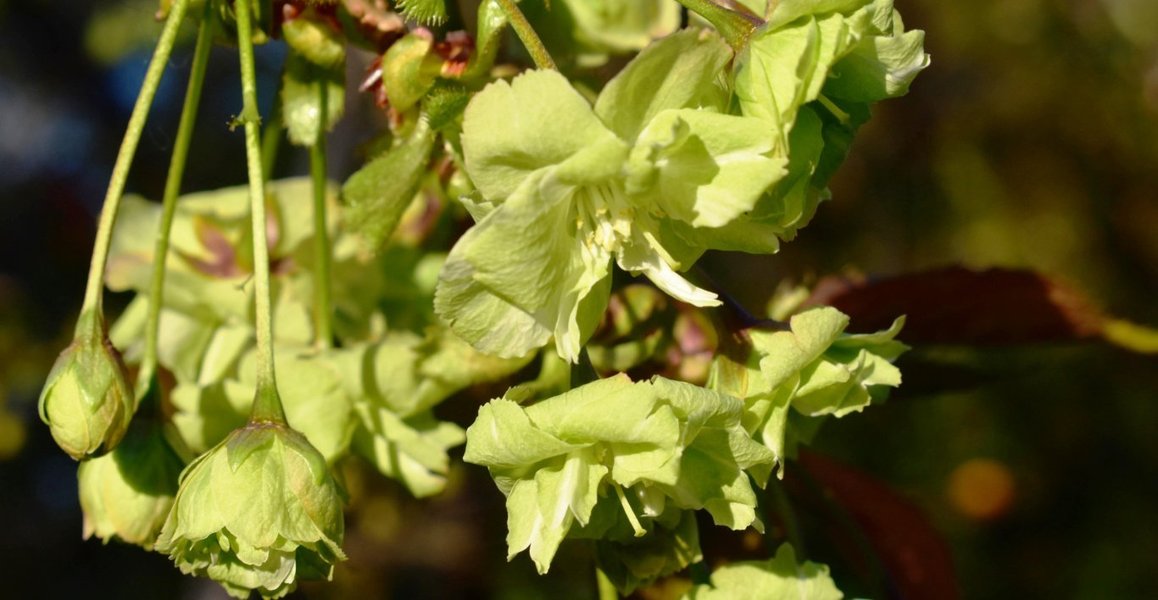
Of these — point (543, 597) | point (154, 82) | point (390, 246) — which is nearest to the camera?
point (154, 82)

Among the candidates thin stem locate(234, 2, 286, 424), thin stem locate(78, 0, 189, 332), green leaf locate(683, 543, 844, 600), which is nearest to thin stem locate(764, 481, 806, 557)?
green leaf locate(683, 543, 844, 600)

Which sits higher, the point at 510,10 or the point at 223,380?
the point at 510,10

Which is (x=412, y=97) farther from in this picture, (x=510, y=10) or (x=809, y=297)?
(x=809, y=297)

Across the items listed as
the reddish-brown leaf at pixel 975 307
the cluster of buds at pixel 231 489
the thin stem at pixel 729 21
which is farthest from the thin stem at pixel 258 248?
the reddish-brown leaf at pixel 975 307

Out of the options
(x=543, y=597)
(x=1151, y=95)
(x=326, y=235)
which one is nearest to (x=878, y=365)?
(x=326, y=235)

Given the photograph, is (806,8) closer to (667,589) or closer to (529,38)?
(529,38)

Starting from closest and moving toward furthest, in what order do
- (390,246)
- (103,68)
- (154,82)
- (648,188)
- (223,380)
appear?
(648,188) → (154,82) → (223,380) → (390,246) → (103,68)
